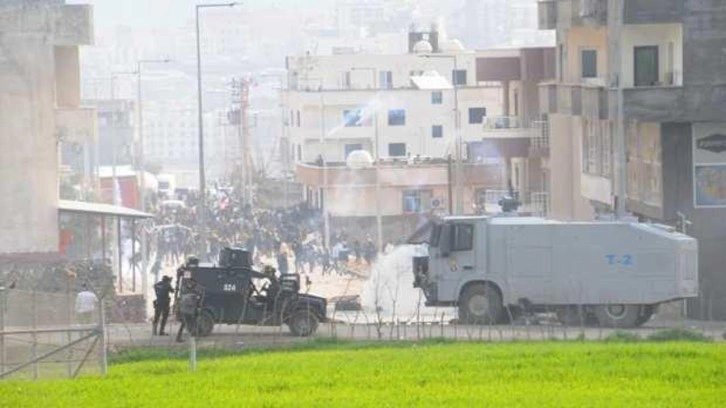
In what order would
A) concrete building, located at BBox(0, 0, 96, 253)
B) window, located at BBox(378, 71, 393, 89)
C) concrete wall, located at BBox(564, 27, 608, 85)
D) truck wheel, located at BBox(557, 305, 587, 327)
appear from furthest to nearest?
1. window, located at BBox(378, 71, 393, 89)
2. concrete wall, located at BBox(564, 27, 608, 85)
3. concrete building, located at BBox(0, 0, 96, 253)
4. truck wheel, located at BBox(557, 305, 587, 327)

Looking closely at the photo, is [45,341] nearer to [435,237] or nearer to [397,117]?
[435,237]

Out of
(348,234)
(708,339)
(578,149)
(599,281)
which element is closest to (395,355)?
(708,339)

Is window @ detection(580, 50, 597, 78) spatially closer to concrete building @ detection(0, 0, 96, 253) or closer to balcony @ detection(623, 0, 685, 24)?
balcony @ detection(623, 0, 685, 24)

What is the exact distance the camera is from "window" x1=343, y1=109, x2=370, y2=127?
364 feet

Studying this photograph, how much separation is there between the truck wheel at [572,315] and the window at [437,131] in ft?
213

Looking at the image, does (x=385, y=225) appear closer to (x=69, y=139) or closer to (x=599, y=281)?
(x=69, y=139)

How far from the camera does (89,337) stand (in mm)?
34625

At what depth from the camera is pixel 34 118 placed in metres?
57.7

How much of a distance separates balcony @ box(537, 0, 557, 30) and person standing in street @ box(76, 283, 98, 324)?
26.1 metres

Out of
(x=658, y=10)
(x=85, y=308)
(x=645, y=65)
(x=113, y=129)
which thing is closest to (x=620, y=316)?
(x=658, y=10)

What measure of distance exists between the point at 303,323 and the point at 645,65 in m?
14.0

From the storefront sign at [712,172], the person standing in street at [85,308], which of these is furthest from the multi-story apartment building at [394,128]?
the person standing in street at [85,308]

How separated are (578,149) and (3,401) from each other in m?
35.9

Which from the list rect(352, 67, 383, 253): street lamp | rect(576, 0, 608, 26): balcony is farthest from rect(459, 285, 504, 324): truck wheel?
rect(352, 67, 383, 253): street lamp
